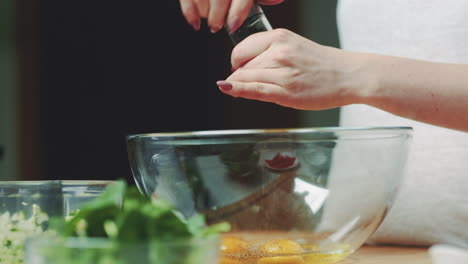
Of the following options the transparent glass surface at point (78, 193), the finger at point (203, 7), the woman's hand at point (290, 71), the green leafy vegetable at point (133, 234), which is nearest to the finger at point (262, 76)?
the woman's hand at point (290, 71)

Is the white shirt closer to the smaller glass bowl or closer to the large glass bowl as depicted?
the large glass bowl

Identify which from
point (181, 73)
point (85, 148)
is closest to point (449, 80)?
point (181, 73)

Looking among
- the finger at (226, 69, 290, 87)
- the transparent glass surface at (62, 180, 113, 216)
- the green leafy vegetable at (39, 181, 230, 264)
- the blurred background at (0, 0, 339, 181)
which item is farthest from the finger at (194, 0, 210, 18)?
the blurred background at (0, 0, 339, 181)

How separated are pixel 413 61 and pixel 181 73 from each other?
7.41 ft

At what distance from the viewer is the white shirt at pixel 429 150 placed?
1059 millimetres

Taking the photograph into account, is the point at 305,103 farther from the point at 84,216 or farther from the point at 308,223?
the point at 84,216

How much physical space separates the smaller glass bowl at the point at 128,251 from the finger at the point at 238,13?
46 centimetres

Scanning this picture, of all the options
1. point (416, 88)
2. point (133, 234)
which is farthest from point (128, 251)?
point (416, 88)

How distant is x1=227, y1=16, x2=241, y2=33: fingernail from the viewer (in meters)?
0.76

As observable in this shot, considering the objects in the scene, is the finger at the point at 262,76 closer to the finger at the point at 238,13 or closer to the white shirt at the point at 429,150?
the finger at the point at 238,13

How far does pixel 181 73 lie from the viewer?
9.85 feet

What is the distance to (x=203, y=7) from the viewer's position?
808mm

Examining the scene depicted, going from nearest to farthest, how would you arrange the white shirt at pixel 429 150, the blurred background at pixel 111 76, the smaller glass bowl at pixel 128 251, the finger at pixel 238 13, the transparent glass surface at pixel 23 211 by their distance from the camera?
1. the smaller glass bowl at pixel 128 251
2. the transparent glass surface at pixel 23 211
3. the finger at pixel 238 13
4. the white shirt at pixel 429 150
5. the blurred background at pixel 111 76

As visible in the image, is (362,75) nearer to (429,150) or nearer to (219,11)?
(219,11)
